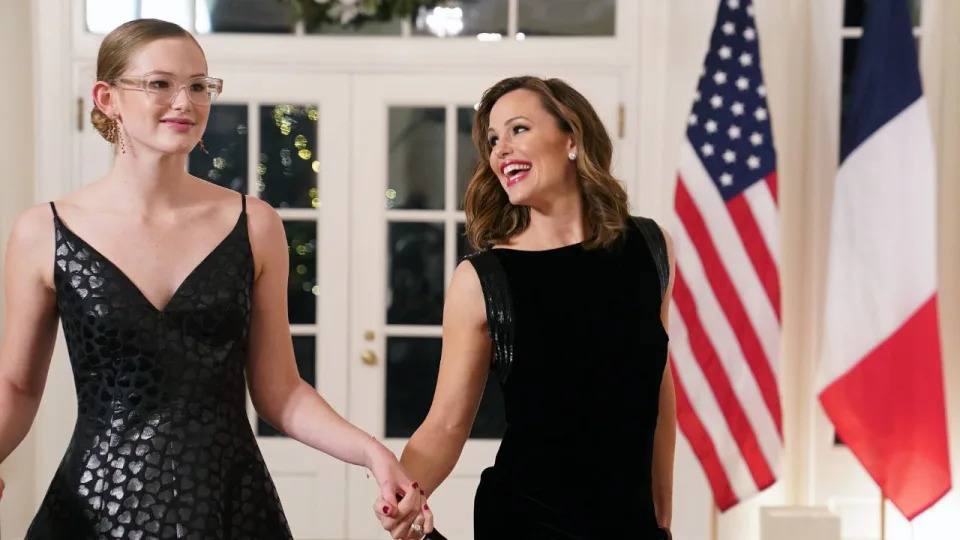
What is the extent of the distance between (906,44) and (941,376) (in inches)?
40.1

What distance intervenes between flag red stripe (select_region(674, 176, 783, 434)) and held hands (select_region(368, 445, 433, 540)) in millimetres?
2079

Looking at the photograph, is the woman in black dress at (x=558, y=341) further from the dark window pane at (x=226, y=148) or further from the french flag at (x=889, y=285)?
the dark window pane at (x=226, y=148)

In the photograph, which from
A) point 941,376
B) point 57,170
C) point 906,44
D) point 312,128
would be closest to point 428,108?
point 312,128

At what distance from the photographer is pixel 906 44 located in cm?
354

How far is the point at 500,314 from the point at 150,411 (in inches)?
22.7

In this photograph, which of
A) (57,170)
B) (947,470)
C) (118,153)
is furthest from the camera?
(57,170)

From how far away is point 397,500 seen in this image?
1708 millimetres

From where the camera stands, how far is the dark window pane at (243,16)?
13.6ft

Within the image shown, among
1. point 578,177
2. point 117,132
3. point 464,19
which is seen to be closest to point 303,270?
point 464,19

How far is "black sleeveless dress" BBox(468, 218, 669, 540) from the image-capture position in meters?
1.89

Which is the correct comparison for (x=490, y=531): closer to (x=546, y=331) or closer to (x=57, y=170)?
(x=546, y=331)

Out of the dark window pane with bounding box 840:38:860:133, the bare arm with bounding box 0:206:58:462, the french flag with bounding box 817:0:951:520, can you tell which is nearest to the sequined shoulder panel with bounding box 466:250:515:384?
Result: the bare arm with bounding box 0:206:58:462

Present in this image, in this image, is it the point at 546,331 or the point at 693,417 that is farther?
the point at 693,417

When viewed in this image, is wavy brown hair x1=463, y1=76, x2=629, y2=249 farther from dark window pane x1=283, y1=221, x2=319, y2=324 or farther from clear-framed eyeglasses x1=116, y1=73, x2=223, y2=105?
dark window pane x1=283, y1=221, x2=319, y2=324
